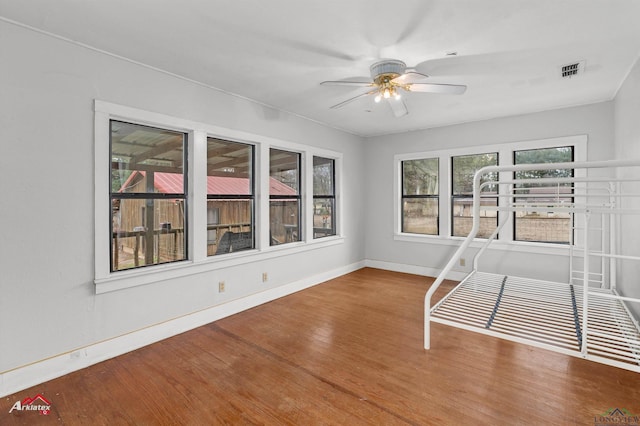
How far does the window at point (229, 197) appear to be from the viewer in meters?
3.52

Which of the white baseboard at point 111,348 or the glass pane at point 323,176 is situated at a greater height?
the glass pane at point 323,176

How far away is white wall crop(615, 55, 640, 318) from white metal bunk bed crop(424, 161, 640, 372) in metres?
0.06

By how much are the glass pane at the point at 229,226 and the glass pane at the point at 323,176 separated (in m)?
1.46

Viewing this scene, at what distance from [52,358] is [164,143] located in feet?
6.61

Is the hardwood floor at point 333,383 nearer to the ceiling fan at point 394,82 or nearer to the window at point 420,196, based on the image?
the ceiling fan at point 394,82

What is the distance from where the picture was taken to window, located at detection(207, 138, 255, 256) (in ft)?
11.5

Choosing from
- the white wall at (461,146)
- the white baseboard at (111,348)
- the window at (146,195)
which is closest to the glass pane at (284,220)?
the white baseboard at (111,348)

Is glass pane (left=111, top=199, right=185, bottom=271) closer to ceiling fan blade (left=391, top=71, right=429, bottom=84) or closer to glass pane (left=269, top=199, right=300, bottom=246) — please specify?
glass pane (left=269, top=199, right=300, bottom=246)

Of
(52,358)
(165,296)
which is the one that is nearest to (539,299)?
(165,296)

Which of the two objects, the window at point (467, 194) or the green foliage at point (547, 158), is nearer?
the green foliage at point (547, 158)

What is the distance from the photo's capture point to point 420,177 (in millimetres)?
5484

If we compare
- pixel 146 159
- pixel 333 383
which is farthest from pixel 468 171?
pixel 146 159

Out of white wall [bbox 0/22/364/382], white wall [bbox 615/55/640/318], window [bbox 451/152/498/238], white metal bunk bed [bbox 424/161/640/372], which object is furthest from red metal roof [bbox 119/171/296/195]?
white wall [bbox 615/55/640/318]

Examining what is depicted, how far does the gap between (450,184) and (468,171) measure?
13.1 inches
